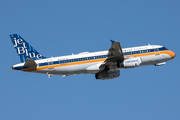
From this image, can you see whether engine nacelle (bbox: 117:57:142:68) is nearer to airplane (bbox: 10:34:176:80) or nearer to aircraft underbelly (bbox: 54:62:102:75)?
airplane (bbox: 10:34:176:80)

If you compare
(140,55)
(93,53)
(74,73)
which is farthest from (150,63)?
(74,73)

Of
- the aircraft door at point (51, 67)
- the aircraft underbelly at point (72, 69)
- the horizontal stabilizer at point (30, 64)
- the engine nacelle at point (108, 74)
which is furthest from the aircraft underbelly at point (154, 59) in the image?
the horizontal stabilizer at point (30, 64)

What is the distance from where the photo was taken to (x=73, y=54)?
53125 mm

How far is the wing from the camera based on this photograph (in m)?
48.9

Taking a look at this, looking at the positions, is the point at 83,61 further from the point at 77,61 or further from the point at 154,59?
the point at 154,59

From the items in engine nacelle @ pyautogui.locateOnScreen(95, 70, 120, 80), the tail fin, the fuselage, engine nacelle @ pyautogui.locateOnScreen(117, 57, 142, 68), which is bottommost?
engine nacelle @ pyautogui.locateOnScreen(95, 70, 120, 80)

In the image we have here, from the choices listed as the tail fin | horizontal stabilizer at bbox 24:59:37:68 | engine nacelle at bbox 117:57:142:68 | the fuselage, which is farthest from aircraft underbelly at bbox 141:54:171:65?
horizontal stabilizer at bbox 24:59:37:68

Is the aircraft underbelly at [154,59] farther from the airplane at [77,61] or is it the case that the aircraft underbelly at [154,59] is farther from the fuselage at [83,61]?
the airplane at [77,61]

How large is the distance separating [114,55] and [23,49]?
15.9 m

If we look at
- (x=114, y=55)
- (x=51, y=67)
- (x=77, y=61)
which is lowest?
(x=51, y=67)

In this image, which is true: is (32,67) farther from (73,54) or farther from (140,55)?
(140,55)

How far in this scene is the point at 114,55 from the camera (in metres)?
50.8

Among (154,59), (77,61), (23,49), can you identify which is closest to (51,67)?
(77,61)

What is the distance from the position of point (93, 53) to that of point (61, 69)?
21.5 ft
